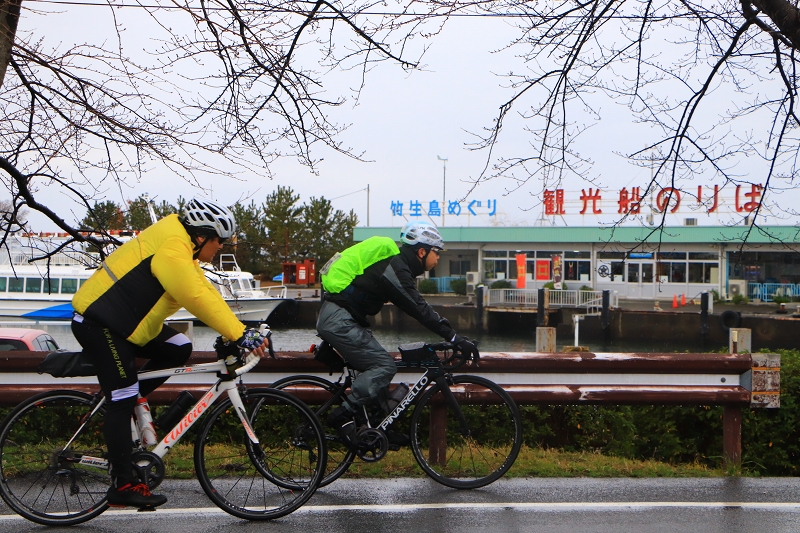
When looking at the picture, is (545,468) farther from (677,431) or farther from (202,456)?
(202,456)

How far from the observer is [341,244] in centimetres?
7225

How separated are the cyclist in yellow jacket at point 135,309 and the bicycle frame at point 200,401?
166 mm

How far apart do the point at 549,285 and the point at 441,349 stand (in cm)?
5074

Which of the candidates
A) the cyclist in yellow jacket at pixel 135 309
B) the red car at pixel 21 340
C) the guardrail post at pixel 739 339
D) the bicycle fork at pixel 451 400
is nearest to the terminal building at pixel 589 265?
the guardrail post at pixel 739 339

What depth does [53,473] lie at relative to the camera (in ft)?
15.2

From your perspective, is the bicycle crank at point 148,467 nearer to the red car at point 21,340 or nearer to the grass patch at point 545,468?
the grass patch at point 545,468

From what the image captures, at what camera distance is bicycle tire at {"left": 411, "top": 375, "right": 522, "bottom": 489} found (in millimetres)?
5520

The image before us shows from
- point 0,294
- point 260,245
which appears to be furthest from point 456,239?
point 260,245

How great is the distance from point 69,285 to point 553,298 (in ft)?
90.7

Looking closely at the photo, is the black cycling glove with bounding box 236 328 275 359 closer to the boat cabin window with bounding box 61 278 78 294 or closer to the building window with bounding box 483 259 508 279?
the boat cabin window with bounding box 61 278 78 294

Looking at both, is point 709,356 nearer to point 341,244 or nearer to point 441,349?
point 441,349

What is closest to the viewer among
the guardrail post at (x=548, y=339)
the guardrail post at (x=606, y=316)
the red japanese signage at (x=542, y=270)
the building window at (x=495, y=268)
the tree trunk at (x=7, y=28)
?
the tree trunk at (x=7, y=28)

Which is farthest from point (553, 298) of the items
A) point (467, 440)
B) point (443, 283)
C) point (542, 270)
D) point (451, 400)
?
point (451, 400)

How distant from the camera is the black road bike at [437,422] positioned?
5398 mm
